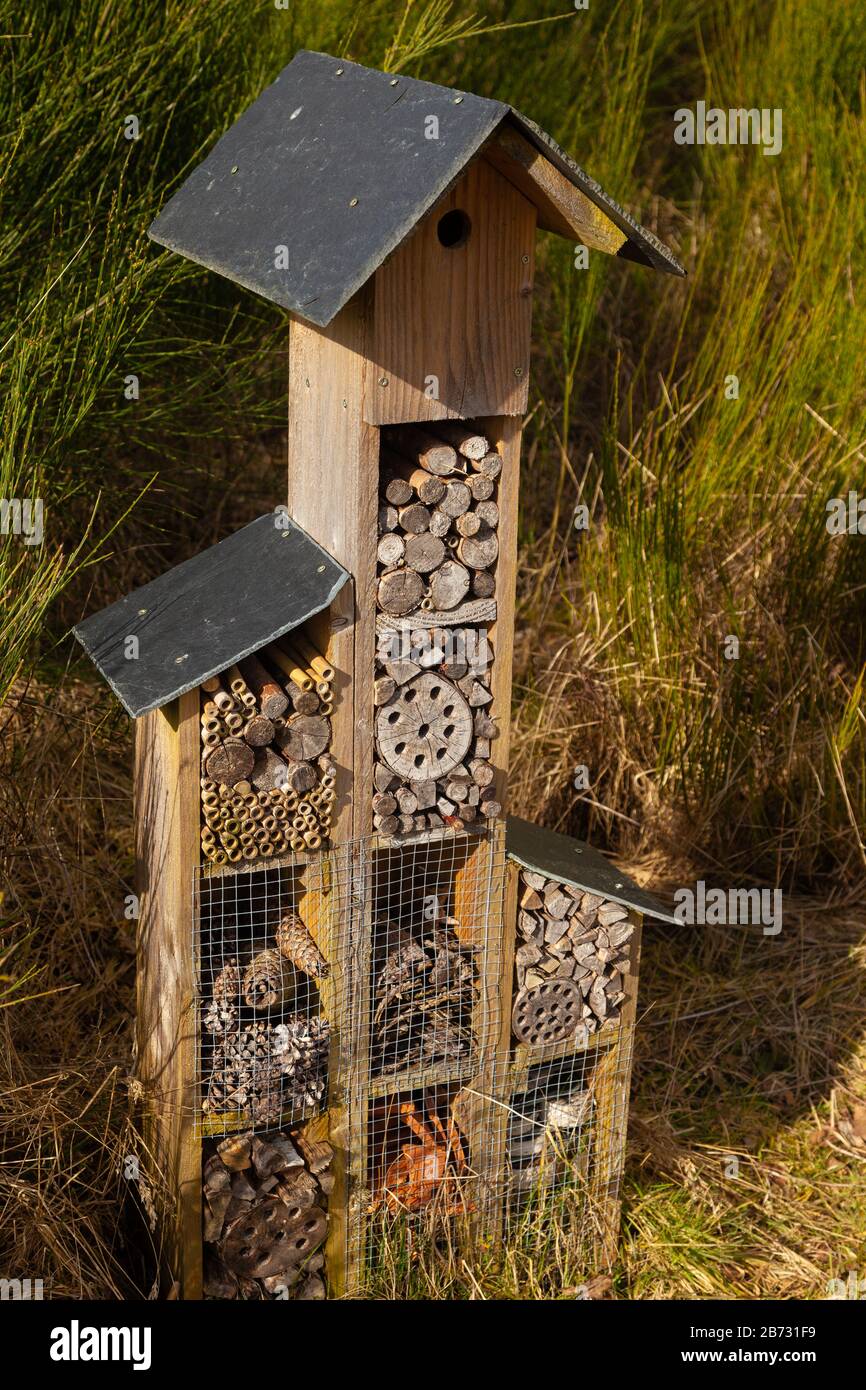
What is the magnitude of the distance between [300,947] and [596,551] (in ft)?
6.32

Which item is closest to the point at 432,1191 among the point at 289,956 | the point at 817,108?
the point at 289,956

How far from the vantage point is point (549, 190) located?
2734 mm

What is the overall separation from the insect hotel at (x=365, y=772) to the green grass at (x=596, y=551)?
10.0 inches

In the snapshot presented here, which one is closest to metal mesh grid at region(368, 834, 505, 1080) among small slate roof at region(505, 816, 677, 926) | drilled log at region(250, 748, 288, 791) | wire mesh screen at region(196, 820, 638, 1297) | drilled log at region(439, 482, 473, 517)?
wire mesh screen at region(196, 820, 638, 1297)

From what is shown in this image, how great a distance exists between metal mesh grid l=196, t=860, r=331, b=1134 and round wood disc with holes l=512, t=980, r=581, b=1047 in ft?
1.46

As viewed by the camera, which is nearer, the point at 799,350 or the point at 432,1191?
the point at 432,1191

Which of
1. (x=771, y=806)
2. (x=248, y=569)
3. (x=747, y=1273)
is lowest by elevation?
(x=747, y=1273)

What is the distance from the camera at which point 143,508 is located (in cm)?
455

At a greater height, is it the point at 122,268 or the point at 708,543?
the point at 122,268

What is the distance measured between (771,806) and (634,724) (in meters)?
0.47

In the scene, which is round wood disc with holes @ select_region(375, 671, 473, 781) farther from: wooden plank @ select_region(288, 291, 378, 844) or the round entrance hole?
the round entrance hole

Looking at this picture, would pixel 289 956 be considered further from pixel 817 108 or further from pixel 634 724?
pixel 817 108

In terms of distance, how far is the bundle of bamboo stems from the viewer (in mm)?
2828
